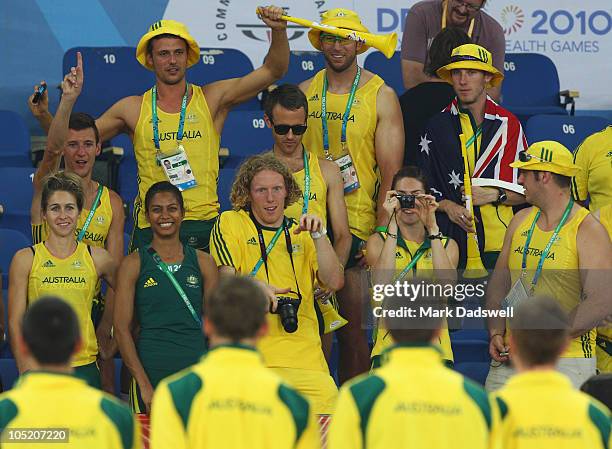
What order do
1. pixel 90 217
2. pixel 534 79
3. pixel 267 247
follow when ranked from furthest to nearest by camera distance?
1. pixel 534 79
2. pixel 90 217
3. pixel 267 247

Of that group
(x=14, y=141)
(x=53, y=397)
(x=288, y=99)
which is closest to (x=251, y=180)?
(x=288, y=99)

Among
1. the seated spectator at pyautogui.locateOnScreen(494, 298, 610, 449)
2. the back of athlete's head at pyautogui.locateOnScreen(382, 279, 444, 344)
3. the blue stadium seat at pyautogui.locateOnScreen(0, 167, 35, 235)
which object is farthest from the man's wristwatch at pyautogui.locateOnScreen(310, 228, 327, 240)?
the blue stadium seat at pyautogui.locateOnScreen(0, 167, 35, 235)

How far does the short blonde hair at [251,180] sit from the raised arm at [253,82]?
2.26 ft

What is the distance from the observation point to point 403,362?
4203 millimetres

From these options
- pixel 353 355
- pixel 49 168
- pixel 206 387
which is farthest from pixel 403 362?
pixel 49 168

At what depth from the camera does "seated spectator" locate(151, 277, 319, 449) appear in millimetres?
4102

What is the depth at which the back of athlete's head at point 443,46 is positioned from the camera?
25.5ft

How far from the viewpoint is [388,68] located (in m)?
9.95

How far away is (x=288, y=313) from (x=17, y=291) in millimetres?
1388

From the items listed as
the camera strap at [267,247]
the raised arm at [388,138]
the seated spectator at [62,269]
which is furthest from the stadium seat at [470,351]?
the seated spectator at [62,269]

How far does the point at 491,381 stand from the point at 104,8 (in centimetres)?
477

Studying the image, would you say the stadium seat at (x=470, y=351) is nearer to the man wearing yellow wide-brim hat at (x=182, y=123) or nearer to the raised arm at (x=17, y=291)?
the man wearing yellow wide-brim hat at (x=182, y=123)

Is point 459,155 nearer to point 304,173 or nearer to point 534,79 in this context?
point 304,173

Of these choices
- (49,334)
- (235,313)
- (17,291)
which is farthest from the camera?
(17,291)
